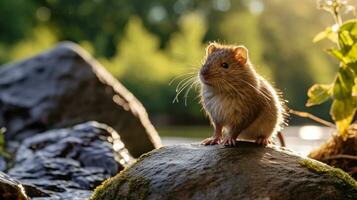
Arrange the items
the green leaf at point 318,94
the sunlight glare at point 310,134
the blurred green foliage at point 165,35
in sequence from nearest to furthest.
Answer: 1. the green leaf at point 318,94
2. the sunlight glare at point 310,134
3. the blurred green foliage at point 165,35

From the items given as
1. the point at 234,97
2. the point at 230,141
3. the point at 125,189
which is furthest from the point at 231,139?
the point at 125,189

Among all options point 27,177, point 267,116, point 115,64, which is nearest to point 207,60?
point 267,116

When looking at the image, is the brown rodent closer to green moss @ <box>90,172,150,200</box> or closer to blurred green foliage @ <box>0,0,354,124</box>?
green moss @ <box>90,172,150,200</box>

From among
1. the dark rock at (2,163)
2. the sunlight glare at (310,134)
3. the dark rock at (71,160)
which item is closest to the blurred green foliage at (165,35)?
the sunlight glare at (310,134)

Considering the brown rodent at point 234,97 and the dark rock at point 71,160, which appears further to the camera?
the dark rock at point 71,160

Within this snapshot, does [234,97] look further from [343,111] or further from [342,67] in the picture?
[343,111]

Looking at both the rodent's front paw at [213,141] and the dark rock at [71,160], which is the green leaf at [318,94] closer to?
the rodent's front paw at [213,141]

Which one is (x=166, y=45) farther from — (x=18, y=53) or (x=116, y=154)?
(x=116, y=154)
